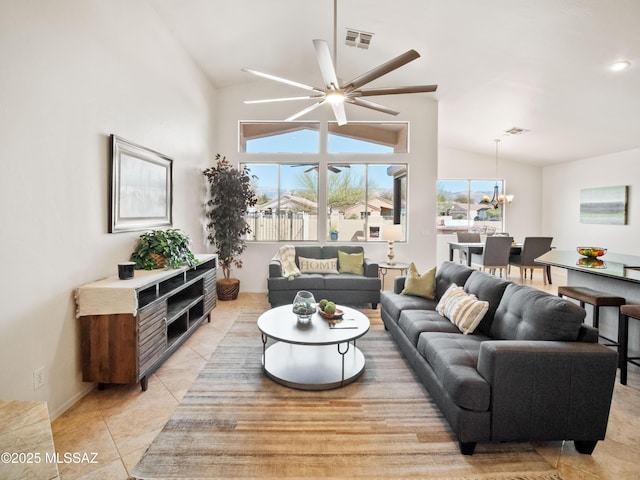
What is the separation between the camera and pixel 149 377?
296 centimetres

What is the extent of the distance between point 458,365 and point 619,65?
399 centimetres

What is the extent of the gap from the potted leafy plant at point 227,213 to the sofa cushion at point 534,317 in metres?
4.04

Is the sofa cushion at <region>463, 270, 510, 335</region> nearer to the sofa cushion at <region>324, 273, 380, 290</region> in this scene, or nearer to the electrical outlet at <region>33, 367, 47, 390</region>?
the sofa cushion at <region>324, 273, 380, 290</region>

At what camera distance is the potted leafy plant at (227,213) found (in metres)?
5.50

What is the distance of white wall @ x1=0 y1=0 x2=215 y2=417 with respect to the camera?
2.04m

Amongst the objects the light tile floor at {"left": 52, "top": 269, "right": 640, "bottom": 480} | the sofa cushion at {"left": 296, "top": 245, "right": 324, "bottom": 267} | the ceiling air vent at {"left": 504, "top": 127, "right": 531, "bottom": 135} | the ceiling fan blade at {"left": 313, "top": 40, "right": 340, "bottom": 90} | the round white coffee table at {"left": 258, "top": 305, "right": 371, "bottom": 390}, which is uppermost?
the ceiling air vent at {"left": 504, "top": 127, "right": 531, "bottom": 135}

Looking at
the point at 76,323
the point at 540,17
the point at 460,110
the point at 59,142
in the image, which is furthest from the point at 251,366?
the point at 460,110

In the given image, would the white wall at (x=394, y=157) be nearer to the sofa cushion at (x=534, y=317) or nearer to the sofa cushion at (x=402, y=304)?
the sofa cushion at (x=402, y=304)

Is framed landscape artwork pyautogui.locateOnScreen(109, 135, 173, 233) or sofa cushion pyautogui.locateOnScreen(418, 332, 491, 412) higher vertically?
framed landscape artwork pyautogui.locateOnScreen(109, 135, 173, 233)

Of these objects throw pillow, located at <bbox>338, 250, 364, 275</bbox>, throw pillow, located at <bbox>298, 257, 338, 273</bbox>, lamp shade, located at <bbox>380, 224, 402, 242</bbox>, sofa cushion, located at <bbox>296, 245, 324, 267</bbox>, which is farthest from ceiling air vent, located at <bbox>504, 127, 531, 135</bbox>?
throw pillow, located at <bbox>298, 257, 338, 273</bbox>

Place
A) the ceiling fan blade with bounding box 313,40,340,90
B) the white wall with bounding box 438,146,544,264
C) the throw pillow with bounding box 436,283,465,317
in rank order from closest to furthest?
the ceiling fan blade with bounding box 313,40,340,90, the throw pillow with bounding box 436,283,465,317, the white wall with bounding box 438,146,544,264

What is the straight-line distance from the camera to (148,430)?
2232 mm

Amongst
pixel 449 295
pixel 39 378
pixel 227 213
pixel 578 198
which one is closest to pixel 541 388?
pixel 449 295

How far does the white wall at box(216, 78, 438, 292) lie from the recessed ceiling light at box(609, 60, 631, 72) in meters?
2.60
